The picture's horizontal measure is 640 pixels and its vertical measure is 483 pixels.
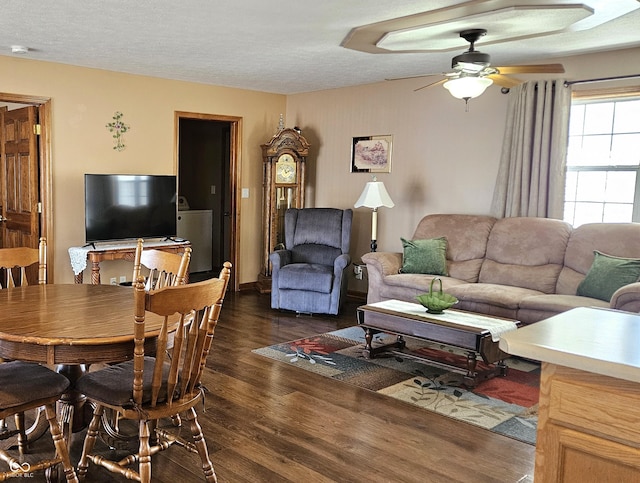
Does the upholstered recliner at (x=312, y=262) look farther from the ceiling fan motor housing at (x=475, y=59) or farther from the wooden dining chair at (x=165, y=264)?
the wooden dining chair at (x=165, y=264)

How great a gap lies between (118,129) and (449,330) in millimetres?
4034

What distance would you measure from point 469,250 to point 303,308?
5.77 ft

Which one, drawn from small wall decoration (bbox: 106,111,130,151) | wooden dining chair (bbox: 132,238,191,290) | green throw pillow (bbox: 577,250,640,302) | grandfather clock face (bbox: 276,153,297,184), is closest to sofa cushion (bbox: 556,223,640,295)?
green throw pillow (bbox: 577,250,640,302)

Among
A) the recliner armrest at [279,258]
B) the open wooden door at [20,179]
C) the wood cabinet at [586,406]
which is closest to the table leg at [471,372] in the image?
the wood cabinet at [586,406]

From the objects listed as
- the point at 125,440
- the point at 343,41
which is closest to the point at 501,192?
the point at 343,41

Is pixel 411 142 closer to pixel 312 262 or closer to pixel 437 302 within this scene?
pixel 312 262

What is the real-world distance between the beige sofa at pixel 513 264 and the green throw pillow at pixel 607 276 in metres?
0.02

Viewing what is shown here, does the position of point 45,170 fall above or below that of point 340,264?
above

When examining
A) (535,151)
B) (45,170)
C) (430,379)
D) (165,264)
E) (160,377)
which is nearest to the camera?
(160,377)

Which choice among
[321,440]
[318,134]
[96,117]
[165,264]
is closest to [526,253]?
[321,440]

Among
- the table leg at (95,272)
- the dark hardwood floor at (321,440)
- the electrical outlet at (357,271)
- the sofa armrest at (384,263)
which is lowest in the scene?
the dark hardwood floor at (321,440)

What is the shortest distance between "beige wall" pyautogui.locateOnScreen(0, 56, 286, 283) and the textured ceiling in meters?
0.18

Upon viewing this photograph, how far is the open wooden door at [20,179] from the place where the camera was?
18.1 feet

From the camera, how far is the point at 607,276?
431 centimetres
